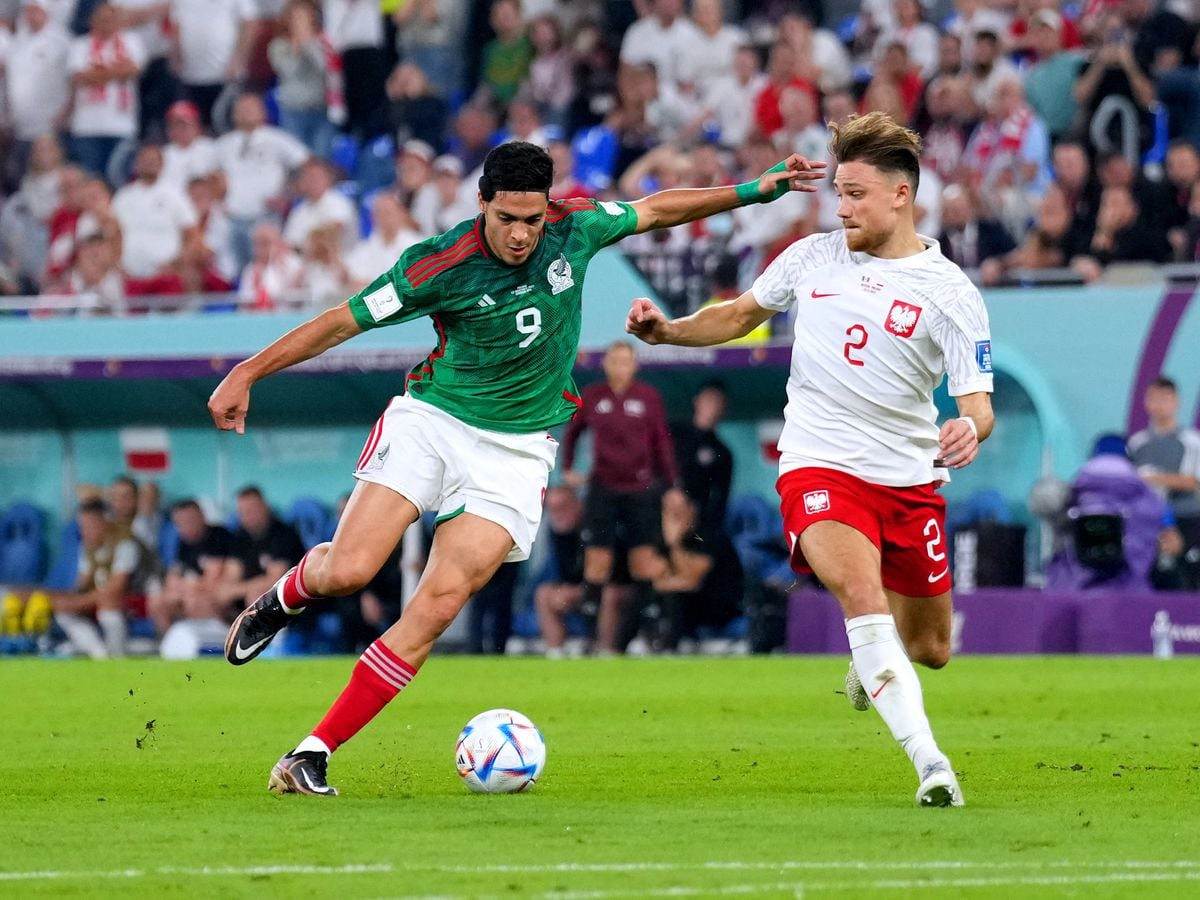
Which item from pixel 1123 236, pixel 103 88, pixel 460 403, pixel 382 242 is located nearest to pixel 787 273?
pixel 460 403

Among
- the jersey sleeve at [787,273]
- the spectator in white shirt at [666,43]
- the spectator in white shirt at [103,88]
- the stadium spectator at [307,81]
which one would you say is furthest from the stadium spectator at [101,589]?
the jersey sleeve at [787,273]

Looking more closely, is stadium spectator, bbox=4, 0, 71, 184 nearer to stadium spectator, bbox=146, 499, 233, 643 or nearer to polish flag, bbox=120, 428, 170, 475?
polish flag, bbox=120, 428, 170, 475

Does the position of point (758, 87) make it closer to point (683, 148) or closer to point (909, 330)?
point (683, 148)

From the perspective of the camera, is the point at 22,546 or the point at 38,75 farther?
the point at 38,75

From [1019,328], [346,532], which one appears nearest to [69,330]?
[1019,328]

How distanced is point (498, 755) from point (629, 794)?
1.71 feet

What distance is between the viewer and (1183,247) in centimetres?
1664

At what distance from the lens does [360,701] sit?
7801 mm

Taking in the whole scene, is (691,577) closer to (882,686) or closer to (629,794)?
(629,794)

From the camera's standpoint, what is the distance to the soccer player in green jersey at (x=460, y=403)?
780 cm

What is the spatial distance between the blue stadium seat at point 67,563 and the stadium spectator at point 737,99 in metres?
7.25

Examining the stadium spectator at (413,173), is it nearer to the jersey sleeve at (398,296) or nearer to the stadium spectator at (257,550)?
the stadium spectator at (257,550)

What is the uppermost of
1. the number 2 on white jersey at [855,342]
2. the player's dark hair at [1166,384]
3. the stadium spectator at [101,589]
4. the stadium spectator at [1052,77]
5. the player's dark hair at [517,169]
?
the stadium spectator at [1052,77]

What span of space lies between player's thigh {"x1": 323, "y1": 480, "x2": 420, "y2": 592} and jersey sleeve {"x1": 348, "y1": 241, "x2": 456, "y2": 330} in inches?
25.5
